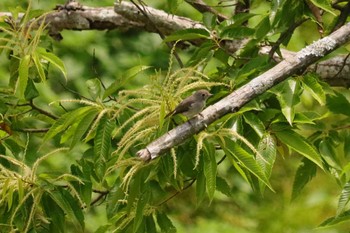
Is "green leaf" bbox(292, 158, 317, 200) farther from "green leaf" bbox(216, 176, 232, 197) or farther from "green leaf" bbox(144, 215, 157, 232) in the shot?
"green leaf" bbox(144, 215, 157, 232)

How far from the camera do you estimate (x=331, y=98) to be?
2965 millimetres

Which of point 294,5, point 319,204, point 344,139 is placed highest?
point 294,5

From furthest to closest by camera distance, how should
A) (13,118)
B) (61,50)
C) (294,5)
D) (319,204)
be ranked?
(61,50), (319,204), (13,118), (294,5)

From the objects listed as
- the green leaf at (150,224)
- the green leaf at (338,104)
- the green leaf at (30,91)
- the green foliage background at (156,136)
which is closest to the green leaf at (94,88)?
the green foliage background at (156,136)

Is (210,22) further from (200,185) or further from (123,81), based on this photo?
(200,185)

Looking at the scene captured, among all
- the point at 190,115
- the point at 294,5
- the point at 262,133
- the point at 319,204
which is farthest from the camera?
the point at 319,204

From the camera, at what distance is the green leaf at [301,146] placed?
252cm

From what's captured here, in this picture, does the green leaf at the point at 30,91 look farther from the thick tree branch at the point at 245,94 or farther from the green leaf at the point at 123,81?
the thick tree branch at the point at 245,94

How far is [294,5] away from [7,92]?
932mm

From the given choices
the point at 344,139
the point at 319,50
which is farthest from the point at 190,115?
the point at 344,139

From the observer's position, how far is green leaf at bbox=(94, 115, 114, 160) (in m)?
2.67

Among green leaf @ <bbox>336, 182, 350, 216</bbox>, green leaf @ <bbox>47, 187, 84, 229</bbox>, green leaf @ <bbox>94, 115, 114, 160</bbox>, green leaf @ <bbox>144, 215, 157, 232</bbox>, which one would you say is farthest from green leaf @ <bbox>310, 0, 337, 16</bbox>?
green leaf @ <bbox>47, 187, 84, 229</bbox>

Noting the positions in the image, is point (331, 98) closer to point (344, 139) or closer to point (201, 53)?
point (344, 139)

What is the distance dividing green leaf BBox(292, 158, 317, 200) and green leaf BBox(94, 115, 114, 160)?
59 centimetres
